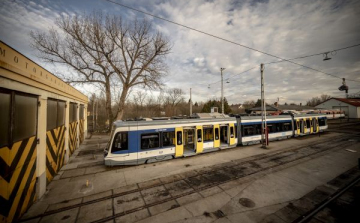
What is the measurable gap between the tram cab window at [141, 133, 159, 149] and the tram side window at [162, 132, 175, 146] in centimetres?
53

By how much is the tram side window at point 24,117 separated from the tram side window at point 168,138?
6751mm

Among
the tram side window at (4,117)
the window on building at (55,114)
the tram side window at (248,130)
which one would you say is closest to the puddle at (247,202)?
the tram side window at (4,117)

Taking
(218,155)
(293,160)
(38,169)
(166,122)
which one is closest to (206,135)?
(218,155)

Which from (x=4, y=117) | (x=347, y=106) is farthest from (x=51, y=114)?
(x=347, y=106)

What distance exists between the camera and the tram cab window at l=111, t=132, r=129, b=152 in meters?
9.12

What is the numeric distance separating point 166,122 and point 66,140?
7.54 m

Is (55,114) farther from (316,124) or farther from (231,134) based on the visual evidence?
(316,124)

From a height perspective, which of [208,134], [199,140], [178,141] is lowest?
[199,140]

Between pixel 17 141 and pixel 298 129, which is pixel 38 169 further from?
Answer: pixel 298 129

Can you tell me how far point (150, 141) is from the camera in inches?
394

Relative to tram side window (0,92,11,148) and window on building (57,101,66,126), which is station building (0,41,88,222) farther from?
window on building (57,101,66,126)

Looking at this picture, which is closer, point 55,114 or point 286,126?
point 55,114

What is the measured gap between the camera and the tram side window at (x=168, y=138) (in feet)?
34.3

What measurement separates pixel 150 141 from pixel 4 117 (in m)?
6.80
